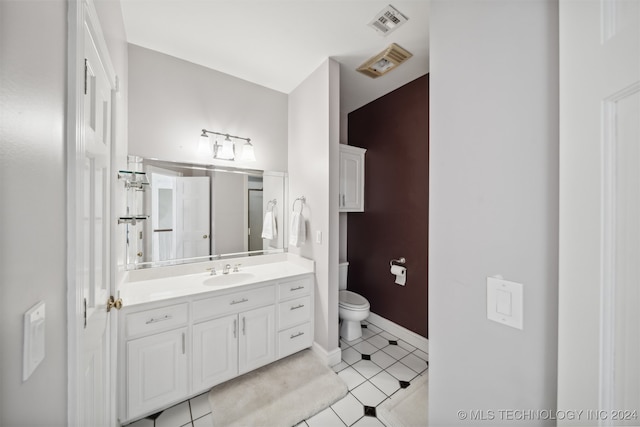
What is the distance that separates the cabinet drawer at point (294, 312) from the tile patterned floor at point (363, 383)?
0.52 meters

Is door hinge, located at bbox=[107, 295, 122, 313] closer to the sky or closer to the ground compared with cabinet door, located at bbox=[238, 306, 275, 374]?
closer to the sky

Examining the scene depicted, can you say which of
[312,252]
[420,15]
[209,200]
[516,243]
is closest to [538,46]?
[516,243]

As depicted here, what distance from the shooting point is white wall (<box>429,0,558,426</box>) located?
640 mm

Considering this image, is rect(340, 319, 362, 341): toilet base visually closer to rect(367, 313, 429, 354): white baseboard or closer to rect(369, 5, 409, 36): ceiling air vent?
rect(367, 313, 429, 354): white baseboard

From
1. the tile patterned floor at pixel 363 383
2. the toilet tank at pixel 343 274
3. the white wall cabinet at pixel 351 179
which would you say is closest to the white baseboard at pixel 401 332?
the tile patterned floor at pixel 363 383

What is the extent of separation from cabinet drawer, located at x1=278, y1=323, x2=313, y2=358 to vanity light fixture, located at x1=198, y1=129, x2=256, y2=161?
1673mm

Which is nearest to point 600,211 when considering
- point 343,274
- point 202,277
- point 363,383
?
point 363,383

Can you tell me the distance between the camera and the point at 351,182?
2730 mm

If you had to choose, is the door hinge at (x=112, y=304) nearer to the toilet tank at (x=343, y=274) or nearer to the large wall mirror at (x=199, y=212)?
the large wall mirror at (x=199, y=212)

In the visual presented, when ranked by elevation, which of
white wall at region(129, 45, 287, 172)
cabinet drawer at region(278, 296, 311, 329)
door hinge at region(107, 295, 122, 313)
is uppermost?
white wall at region(129, 45, 287, 172)

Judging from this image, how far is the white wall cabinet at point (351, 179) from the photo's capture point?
264cm

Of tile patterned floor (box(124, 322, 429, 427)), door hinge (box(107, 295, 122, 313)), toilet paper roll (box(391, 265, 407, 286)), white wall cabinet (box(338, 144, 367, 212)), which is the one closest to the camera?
door hinge (box(107, 295, 122, 313))

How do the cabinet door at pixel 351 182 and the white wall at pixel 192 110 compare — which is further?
the cabinet door at pixel 351 182

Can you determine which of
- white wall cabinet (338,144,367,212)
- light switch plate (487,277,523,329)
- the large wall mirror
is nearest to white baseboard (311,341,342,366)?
the large wall mirror
